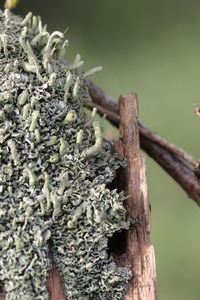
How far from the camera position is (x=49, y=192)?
24.6 inches

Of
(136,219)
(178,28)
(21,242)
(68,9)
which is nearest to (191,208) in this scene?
(178,28)

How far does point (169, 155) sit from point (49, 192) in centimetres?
32

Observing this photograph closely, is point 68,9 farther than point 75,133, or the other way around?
point 68,9

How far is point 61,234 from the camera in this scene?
631mm

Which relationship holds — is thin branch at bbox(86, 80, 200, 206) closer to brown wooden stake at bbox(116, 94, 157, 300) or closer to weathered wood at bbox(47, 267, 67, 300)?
brown wooden stake at bbox(116, 94, 157, 300)

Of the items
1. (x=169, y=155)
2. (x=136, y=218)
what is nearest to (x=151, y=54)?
(x=169, y=155)

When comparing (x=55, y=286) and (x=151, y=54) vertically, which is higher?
(x=151, y=54)

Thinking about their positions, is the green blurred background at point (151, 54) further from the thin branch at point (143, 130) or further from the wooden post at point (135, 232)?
the wooden post at point (135, 232)

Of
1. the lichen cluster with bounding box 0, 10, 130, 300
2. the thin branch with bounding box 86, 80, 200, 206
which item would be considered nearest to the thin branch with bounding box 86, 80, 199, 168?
the thin branch with bounding box 86, 80, 200, 206

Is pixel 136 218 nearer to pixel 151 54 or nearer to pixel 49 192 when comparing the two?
pixel 49 192

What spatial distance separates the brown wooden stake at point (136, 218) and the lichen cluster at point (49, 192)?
0.07 ft

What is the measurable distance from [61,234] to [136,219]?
0.35 feet

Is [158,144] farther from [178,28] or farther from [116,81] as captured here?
[178,28]

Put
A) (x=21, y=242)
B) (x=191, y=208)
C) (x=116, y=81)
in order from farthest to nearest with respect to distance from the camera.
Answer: (x=116, y=81)
(x=191, y=208)
(x=21, y=242)
